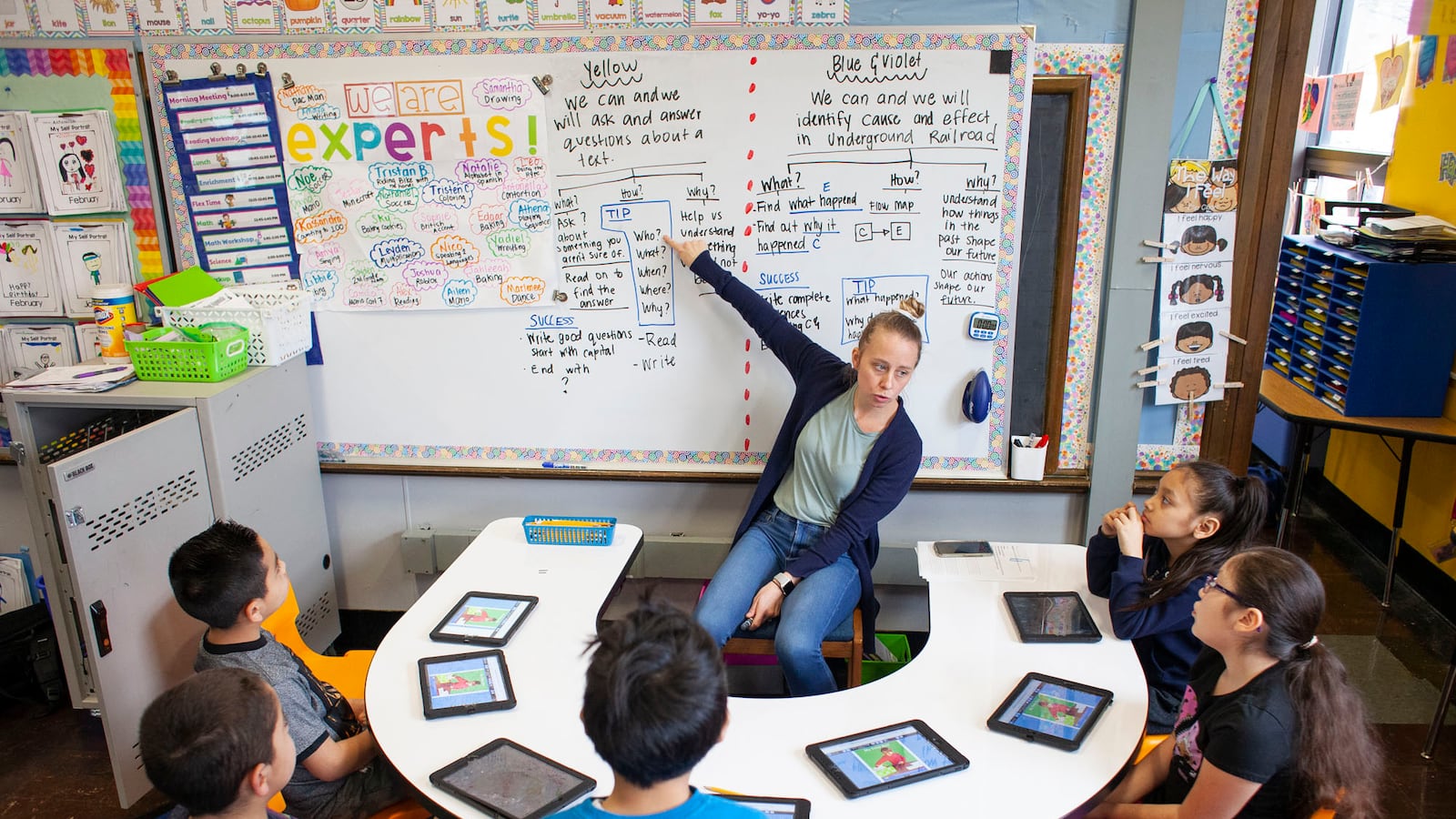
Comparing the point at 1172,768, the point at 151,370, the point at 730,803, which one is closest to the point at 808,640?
the point at 1172,768

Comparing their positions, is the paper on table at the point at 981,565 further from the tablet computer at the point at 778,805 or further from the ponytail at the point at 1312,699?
the tablet computer at the point at 778,805

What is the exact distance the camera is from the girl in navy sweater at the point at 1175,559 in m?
2.15

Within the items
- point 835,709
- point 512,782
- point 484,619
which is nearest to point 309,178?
point 484,619

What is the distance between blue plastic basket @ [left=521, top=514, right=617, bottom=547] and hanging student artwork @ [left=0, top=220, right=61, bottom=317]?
1891 mm

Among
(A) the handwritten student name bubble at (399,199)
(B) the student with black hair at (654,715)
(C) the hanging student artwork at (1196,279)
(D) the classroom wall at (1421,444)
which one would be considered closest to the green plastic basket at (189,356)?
(A) the handwritten student name bubble at (399,199)

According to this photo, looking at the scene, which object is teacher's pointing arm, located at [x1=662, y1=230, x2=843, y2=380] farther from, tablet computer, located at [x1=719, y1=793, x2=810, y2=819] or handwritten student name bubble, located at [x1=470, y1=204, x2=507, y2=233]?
tablet computer, located at [x1=719, y1=793, x2=810, y2=819]

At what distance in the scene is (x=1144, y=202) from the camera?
9.32 ft

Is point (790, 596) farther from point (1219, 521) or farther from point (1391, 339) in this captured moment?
point (1391, 339)

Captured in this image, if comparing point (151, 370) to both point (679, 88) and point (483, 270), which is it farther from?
point (679, 88)

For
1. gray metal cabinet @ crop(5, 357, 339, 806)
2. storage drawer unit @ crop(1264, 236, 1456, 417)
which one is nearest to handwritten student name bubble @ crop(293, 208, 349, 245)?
gray metal cabinet @ crop(5, 357, 339, 806)

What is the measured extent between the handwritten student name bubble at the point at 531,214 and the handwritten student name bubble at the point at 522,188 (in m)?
0.02

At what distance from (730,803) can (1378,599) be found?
349 cm

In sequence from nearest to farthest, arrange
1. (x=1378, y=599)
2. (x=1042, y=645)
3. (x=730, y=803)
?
(x=730, y=803)
(x=1042, y=645)
(x=1378, y=599)

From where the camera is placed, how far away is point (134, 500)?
8.17 feet
